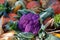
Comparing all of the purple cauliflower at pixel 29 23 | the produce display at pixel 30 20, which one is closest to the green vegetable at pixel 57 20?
the produce display at pixel 30 20

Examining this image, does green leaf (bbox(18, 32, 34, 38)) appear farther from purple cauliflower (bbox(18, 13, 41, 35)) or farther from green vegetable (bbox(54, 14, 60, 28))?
green vegetable (bbox(54, 14, 60, 28))

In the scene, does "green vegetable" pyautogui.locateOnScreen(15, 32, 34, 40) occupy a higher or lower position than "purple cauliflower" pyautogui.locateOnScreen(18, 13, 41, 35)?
lower

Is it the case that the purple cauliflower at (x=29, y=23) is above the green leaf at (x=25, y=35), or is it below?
above

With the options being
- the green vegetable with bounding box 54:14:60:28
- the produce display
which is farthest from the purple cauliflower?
A: the green vegetable with bounding box 54:14:60:28

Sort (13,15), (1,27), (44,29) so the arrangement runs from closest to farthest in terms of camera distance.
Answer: (44,29)
(1,27)
(13,15)

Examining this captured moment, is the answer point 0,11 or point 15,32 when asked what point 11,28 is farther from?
point 0,11

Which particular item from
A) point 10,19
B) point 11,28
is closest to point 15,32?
point 11,28

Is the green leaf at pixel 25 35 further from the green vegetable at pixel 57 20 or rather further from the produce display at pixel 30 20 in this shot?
the green vegetable at pixel 57 20
